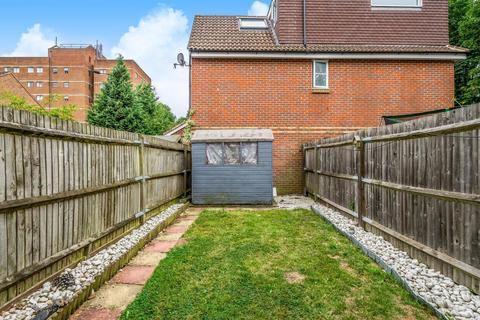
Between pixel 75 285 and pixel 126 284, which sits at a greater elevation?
pixel 75 285

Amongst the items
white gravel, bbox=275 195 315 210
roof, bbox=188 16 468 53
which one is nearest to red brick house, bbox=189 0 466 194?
roof, bbox=188 16 468 53

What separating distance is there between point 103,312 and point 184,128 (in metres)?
9.35

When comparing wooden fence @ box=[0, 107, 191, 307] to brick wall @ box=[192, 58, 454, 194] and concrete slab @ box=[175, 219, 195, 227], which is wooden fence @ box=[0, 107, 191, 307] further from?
brick wall @ box=[192, 58, 454, 194]

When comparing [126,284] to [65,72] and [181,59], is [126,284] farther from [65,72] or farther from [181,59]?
[65,72]

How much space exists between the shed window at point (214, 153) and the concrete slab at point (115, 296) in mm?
5891

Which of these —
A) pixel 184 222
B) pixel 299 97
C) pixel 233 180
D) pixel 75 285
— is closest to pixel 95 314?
pixel 75 285

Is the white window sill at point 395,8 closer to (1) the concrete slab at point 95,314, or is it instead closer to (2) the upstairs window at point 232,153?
(2) the upstairs window at point 232,153

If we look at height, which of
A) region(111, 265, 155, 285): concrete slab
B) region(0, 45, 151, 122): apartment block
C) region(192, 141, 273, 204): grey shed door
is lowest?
region(111, 265, 155, 285): concrete slab

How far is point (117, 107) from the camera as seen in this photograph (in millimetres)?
24188

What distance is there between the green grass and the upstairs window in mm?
3676

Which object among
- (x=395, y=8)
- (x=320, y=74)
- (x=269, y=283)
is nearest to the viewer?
(x=269, y=283)

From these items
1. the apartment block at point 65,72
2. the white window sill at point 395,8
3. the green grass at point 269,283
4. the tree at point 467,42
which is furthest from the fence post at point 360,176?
the apartment block at point 65,72

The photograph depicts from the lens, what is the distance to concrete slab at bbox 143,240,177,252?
5102 millimetres

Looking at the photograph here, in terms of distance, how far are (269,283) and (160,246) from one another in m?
2.32
